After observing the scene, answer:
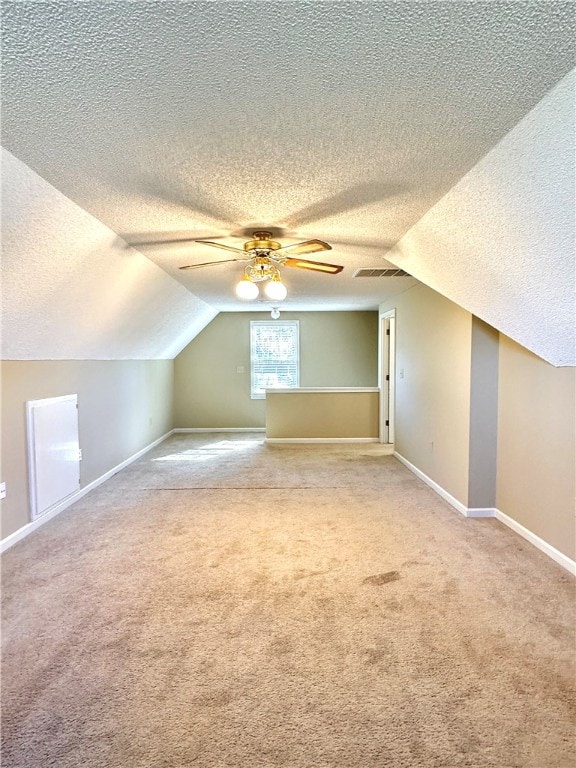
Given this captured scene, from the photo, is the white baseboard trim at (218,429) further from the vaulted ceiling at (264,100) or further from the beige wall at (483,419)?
the vaulted ceiling at (264,100)

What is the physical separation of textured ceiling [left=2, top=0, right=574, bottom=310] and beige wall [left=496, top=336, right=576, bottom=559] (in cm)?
157

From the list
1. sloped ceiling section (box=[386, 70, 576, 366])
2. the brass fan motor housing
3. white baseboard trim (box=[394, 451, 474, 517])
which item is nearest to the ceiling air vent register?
sloped ceiling section (box=[386, 70, 576, 366])

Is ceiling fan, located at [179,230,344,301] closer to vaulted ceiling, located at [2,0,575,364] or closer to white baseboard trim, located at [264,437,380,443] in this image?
vaulted ceiling, located at [2,0,575,364]

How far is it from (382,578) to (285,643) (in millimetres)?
842

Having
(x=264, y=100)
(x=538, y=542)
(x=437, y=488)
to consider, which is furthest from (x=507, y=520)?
(x=264, y=100)

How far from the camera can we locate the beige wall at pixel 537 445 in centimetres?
271

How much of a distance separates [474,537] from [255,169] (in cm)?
297

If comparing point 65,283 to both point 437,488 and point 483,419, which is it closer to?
point 483,419

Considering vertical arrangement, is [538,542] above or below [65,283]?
below

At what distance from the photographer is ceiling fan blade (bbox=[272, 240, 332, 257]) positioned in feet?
8.07

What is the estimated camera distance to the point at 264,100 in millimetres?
1436

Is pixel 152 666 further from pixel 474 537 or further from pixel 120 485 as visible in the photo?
pixel 120 485

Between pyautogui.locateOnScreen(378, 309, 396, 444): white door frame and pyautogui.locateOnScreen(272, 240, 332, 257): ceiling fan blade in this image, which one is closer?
pyautogui.locateOnScreen(272, 240, 332, 257): ceiling fan blade

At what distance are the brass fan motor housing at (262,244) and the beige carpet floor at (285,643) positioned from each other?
7.03 feet
